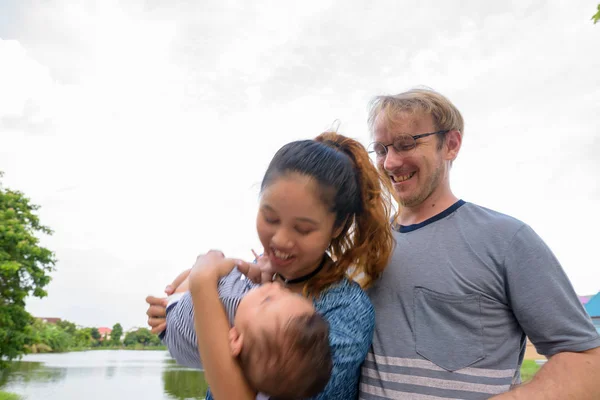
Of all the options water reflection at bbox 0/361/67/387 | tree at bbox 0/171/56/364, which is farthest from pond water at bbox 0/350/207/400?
tree at bbox 0/171/56/364

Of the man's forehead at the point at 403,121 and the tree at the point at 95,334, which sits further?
the tree at the point at 95,334

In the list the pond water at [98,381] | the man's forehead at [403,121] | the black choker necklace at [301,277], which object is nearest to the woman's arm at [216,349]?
the black choker necklace at [301,277]

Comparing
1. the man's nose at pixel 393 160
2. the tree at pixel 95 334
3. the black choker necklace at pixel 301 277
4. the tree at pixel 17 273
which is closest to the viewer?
the black choker necklace at pixel 301 277

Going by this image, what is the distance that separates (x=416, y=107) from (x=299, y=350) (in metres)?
1.49

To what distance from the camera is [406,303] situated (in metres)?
2.00

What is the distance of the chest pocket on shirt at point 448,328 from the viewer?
191 cm

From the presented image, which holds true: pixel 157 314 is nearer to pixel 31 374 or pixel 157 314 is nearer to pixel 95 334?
pixel 31 374

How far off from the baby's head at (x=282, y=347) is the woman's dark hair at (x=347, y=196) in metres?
0.27

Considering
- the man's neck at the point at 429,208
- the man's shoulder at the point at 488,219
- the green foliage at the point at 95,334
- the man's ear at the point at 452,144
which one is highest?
the man's ear at the point at 452,144

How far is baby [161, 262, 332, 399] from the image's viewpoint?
1.42 m

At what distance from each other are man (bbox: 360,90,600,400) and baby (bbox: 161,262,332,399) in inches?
21.2

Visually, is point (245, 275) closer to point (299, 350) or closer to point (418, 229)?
point (299, 350)

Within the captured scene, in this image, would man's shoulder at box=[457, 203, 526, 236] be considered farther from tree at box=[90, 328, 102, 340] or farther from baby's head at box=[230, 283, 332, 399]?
tree at box=[90, 328, 102, 340]

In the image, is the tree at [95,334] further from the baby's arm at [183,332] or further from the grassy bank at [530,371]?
the baby's arm at [183,332]
